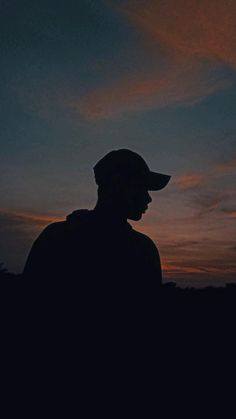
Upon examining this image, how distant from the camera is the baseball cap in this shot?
351 centimetres

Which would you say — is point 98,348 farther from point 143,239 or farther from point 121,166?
point 121,166

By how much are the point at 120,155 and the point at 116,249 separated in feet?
2.74

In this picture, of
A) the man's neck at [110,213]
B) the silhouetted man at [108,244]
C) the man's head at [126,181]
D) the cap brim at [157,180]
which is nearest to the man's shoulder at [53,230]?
the silhouetted man at [108,244]

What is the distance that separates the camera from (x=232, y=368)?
326 inches

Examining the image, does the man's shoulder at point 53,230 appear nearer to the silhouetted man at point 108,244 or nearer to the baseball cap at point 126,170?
the silhouetted man at point 108,244

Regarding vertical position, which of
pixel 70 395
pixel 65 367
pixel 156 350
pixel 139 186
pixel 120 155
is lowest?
pixel 70 395

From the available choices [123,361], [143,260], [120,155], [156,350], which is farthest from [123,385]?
[120,155]

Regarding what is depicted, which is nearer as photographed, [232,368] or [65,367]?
[65,367]

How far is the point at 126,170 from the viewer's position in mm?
3500

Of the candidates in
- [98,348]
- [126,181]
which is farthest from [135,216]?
[98,348]

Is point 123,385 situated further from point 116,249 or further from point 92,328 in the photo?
point 116,249

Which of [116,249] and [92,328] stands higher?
[116,249]

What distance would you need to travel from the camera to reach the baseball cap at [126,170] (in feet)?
11.5

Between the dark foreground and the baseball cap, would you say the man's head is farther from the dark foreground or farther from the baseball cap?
the dark foreground
